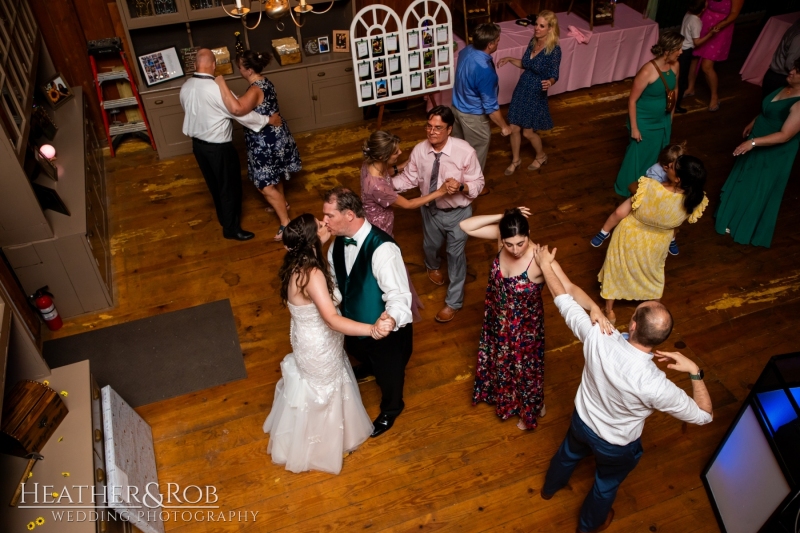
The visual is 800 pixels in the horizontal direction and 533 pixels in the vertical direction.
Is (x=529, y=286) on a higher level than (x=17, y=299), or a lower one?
higher

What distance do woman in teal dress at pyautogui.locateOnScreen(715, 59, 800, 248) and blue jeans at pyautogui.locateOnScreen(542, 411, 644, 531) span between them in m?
3.01

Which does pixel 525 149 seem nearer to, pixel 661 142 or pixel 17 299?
pixel 661 142

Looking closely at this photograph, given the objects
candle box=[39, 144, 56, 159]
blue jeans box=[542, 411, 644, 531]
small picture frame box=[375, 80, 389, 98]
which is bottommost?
blue jeans box=[542, 411, 644, 531]

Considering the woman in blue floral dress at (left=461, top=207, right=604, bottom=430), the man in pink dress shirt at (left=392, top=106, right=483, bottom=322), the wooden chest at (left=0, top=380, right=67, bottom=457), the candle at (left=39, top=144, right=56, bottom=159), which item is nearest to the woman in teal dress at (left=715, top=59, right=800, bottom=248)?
the man in pink dress shirt at (left=392, top=106, right=483, bottom=322)

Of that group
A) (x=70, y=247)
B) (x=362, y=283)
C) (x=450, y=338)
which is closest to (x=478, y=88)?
(x=450, y=338)

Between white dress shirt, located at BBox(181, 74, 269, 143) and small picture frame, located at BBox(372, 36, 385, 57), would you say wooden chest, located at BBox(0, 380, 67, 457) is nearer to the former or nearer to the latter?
white dress shirt, located at BBox(181, 74, 269, 143)

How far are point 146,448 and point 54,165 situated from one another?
107 inches

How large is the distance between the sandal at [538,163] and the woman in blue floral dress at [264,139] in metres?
2.33

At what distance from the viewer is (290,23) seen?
6520 mm

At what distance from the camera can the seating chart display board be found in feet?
19.7

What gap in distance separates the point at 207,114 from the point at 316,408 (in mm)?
2466

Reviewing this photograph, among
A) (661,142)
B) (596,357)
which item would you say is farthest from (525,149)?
(596,357)

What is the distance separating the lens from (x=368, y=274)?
327 centimetres

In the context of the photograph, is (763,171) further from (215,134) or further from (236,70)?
(236,70)
